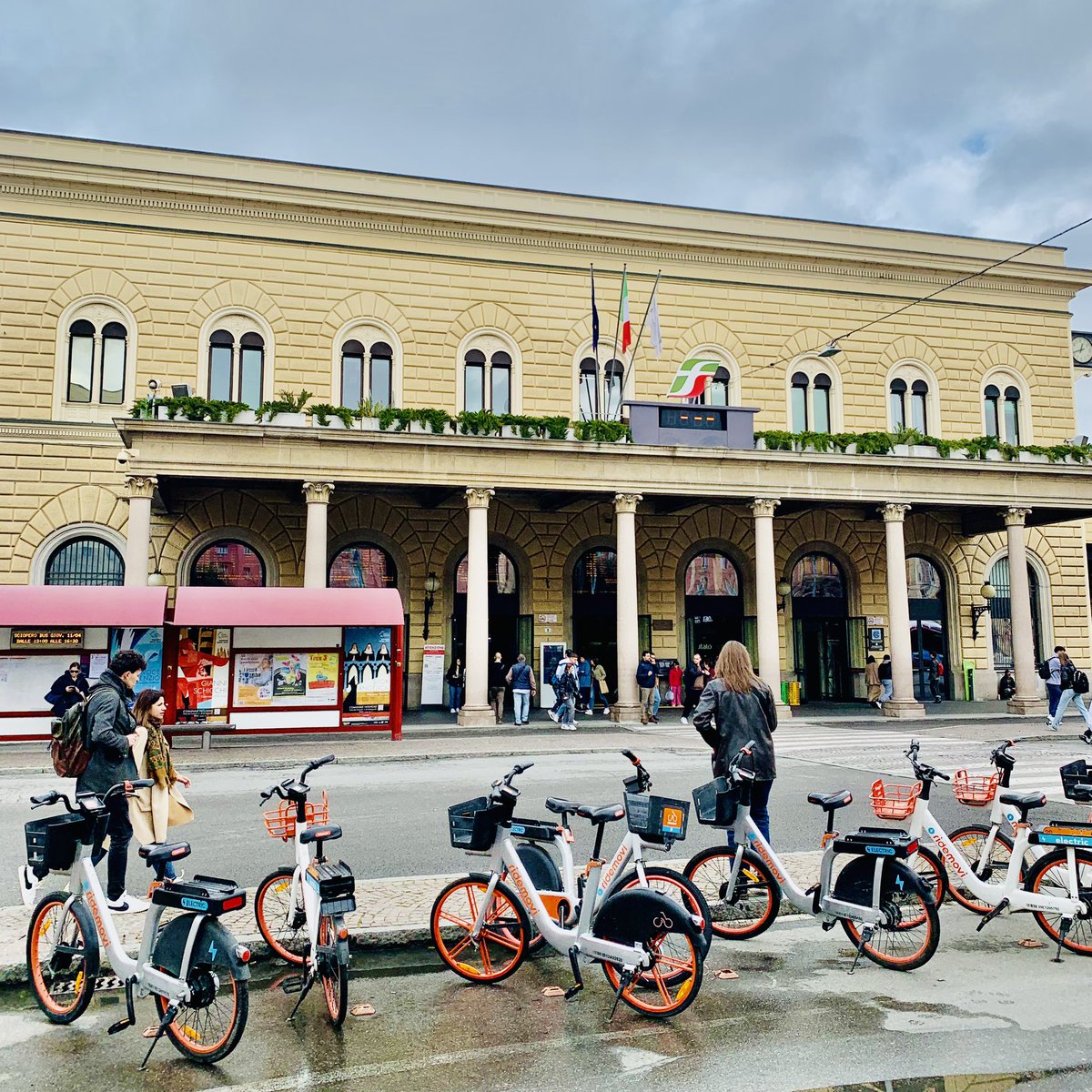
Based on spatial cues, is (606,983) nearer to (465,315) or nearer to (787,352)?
(465,315)

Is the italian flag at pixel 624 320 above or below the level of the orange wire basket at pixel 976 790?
above

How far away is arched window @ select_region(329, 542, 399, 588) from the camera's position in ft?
89.3

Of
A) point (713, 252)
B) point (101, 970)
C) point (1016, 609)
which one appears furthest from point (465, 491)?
point (101, 970)

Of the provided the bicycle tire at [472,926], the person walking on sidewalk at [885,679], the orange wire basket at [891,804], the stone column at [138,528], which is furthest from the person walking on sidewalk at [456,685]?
the bicycle tire at [472,926]

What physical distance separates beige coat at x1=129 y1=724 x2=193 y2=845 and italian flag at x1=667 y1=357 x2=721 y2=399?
20644 mm

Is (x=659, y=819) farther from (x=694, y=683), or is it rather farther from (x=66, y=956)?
(x=694, y=683)

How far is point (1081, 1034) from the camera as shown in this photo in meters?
5.00

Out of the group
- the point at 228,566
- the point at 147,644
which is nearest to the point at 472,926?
the point at 147,644

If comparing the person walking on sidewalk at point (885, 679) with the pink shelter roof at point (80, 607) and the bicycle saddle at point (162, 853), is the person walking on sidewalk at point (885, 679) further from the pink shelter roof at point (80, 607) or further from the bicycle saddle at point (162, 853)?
the bicycle saddle at point (162, 853)

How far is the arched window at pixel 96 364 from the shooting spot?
25.6m

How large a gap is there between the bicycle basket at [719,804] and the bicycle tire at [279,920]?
279 cm

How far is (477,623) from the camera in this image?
75.7 feet

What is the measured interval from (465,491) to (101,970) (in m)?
18.4

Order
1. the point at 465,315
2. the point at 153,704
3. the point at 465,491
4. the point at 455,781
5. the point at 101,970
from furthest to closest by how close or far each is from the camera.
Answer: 1. the point at 465,315
2. the point at 465,491
3. the point at 455,781
4. the point at 153,704
5. the point at 101,970
